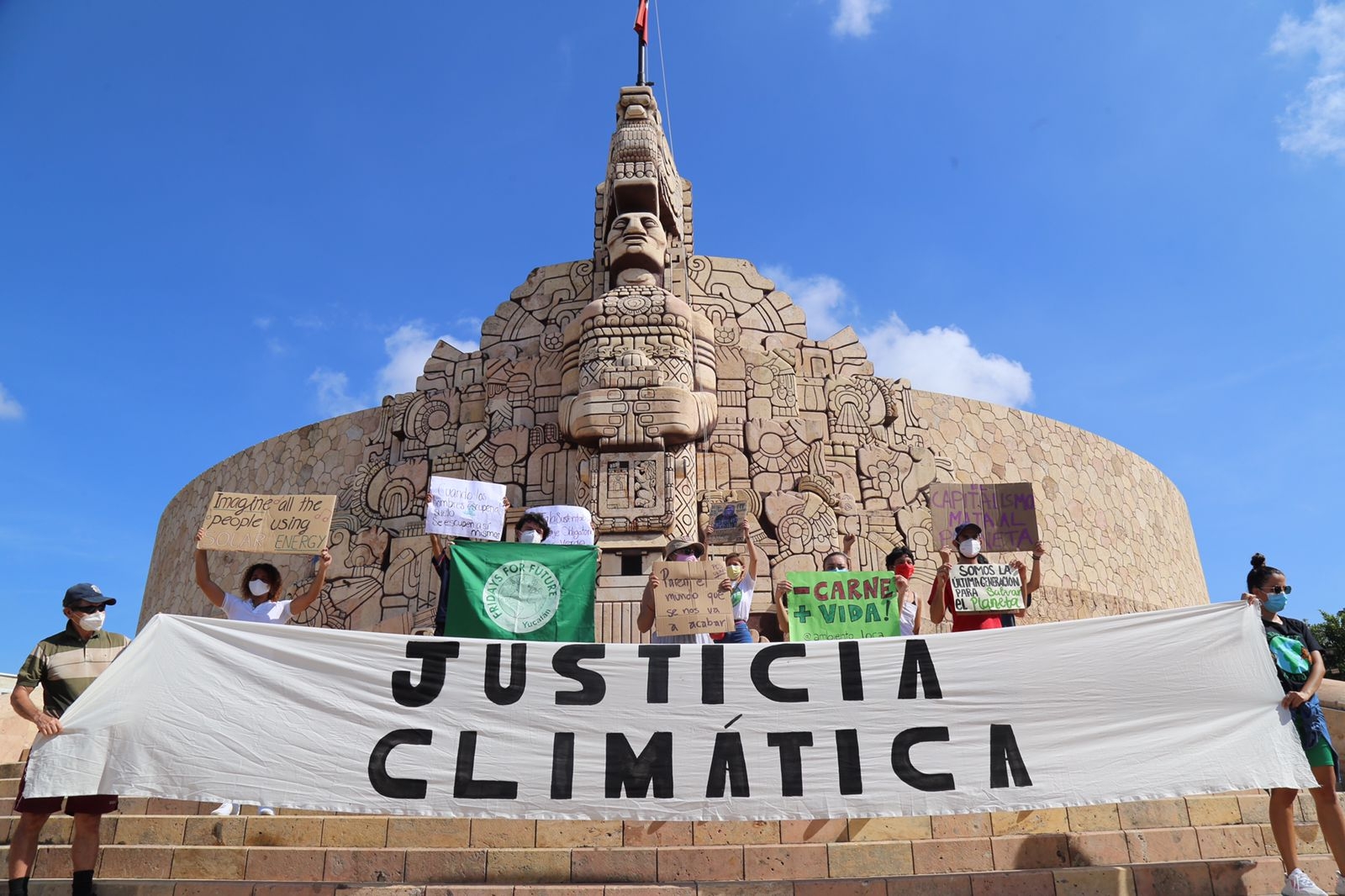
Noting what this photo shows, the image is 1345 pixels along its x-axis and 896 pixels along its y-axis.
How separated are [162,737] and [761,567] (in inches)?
293

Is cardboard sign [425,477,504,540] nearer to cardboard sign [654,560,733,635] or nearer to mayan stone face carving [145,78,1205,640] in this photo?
cardboard sign [654,560,733,635]

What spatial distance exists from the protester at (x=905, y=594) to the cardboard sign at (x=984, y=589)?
30cm

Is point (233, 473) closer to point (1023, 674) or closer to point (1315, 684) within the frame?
point (1023, 674)

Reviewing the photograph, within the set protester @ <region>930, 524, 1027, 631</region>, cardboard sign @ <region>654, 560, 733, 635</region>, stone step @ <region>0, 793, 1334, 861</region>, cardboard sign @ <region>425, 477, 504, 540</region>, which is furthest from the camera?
cardboard sign @ <region>425, 477, 504, 540</region>

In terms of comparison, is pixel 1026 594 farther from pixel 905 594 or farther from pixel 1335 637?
pixel 1335 637

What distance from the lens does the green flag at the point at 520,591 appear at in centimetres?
601

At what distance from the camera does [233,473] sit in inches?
613

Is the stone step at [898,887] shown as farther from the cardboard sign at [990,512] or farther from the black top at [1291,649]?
the cardboard sign at [990,512]

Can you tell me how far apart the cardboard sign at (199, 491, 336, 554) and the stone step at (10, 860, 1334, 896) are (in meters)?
2.22

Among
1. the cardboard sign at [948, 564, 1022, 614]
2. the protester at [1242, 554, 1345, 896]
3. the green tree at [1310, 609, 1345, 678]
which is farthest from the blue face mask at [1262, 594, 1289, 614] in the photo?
the green tree at [1310, 609, 1345, 678]

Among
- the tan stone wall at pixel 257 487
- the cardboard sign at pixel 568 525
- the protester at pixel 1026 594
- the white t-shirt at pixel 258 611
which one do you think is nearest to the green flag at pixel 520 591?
the white t-shirt at pixel 258 611

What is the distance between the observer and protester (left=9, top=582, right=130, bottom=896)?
434cm

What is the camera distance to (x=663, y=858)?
15.3 ft

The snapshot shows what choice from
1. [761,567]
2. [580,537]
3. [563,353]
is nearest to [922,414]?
[761,567]
